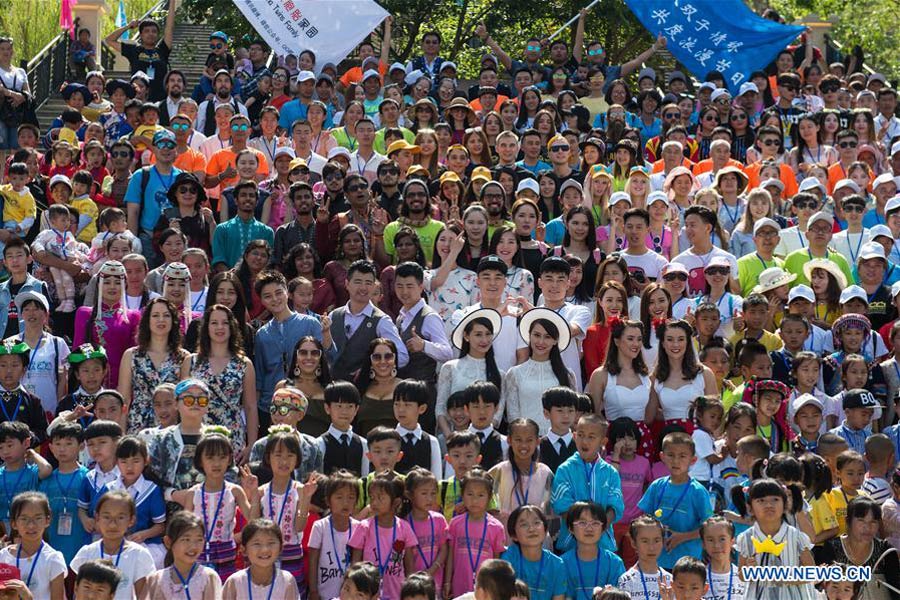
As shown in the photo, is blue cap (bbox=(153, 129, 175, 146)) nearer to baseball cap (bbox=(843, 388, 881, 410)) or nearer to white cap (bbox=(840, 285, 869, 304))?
white cap (bbox=(840, 285, 869, 304))

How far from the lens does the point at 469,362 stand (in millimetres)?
11242

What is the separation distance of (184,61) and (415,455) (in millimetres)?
15869

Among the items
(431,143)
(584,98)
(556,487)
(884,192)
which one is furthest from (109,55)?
(556,487)

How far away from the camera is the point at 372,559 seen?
946cm

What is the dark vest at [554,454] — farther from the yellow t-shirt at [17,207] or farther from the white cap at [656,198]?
the yellow t-shirt at [17,207]

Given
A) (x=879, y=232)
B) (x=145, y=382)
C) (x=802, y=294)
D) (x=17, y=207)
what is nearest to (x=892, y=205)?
(x=879, y=232)

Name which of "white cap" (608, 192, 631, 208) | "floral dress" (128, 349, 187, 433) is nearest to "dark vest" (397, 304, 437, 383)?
"floral dress" (128, 349, 187, 433)

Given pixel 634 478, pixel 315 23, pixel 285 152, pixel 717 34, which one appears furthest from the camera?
pixel 717 34

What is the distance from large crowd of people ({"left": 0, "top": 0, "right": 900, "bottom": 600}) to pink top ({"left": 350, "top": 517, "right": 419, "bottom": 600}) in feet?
0.06

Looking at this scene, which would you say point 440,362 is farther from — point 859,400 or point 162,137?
point 162,137

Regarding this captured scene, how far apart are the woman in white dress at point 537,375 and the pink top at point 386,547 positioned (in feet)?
5.63

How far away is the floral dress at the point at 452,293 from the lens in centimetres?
1255

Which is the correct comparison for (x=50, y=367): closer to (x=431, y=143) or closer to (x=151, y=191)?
(x=151, y=191)

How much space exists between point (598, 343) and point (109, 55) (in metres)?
16.0
